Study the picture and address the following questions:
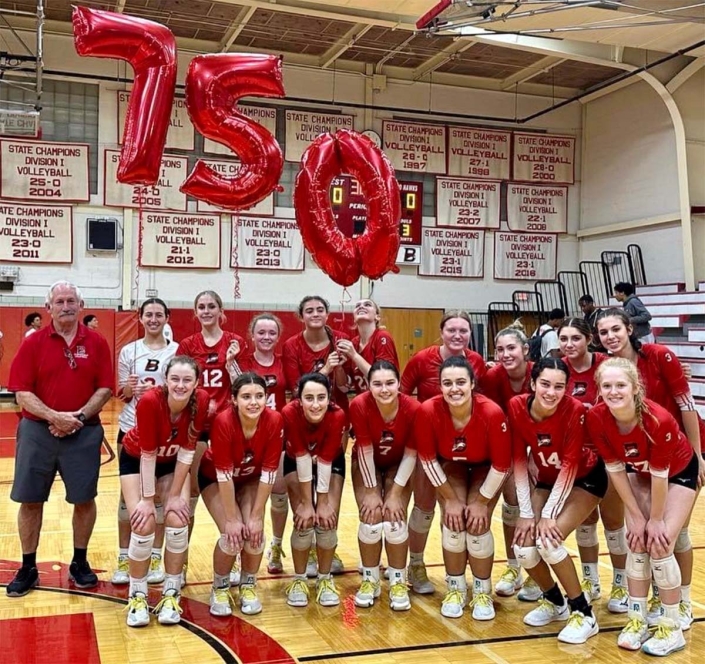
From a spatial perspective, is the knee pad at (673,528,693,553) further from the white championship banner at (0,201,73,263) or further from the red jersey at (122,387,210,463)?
the white championship banner at (0,201,73,263)

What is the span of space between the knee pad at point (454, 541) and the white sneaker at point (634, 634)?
856 millimetres

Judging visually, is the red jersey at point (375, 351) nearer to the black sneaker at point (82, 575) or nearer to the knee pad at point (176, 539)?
the knee pad at point (176, 539)

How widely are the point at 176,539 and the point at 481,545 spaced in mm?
1559

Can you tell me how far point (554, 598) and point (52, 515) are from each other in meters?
4.11

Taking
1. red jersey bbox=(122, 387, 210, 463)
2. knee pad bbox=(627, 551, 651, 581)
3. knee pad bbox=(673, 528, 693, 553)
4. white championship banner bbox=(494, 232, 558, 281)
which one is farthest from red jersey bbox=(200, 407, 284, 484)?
white championship banner bbox=(494, 232, 558, 281)

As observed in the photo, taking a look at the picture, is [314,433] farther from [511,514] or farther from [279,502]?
[511,514]

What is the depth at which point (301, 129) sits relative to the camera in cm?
1497

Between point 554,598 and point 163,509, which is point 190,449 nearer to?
point 163,509

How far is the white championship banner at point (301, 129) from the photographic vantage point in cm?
Answer: 1488

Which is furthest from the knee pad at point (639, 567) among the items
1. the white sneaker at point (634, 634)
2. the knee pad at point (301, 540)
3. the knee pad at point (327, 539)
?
the knee pad at point (301, 540)

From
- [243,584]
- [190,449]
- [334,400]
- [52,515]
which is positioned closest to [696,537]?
[334,400]

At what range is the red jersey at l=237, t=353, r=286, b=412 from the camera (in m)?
4.53

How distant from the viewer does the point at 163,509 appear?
4.09 meters

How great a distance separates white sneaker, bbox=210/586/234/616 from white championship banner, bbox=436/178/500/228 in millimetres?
12682
